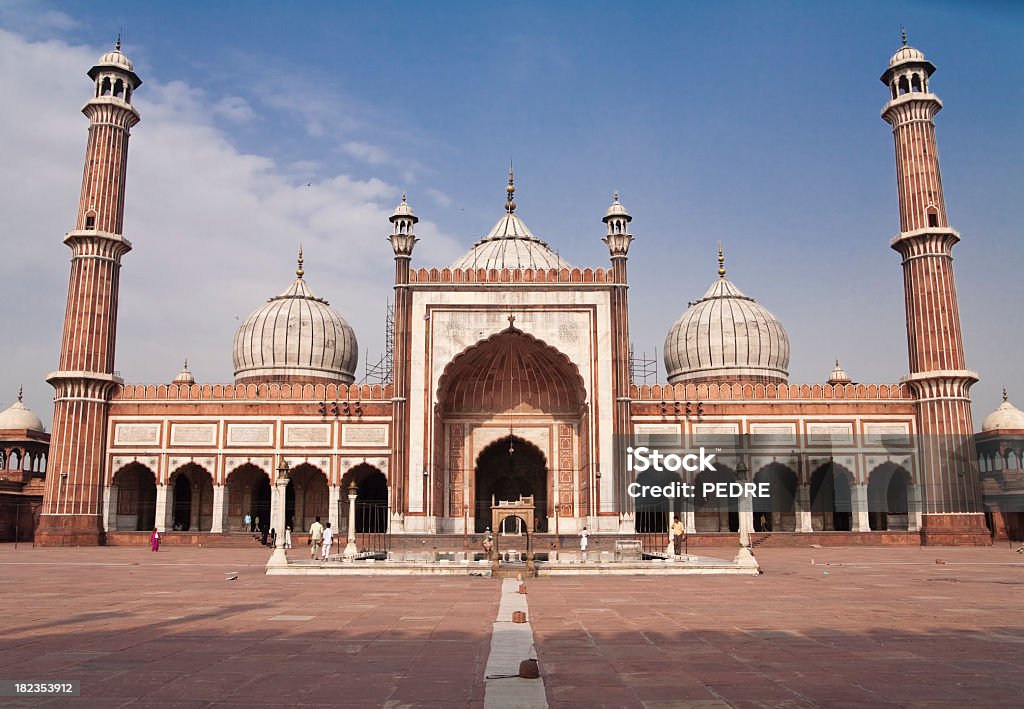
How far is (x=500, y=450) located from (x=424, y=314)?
255 inches

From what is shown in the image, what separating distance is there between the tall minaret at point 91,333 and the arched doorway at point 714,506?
2155 cm

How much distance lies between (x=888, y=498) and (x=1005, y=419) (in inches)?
502

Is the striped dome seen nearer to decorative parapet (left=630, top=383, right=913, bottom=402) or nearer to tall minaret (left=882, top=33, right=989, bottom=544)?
decorative parapet (left=630, top=383, right=913, bottom=402)

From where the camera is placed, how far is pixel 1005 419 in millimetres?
41781

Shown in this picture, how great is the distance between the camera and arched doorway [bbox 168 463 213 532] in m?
34.0

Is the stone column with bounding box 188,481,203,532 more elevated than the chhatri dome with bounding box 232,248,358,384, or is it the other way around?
the chhatri dome with bounding box 232,248,358,384

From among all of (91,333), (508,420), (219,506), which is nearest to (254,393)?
(219,506)

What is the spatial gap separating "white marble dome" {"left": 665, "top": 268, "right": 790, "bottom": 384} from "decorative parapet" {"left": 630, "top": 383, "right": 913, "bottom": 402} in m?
5.23

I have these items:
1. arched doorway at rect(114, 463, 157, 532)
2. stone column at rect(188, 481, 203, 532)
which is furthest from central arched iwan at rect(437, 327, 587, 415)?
arched doorway at rect(114, 463, 157, 532)

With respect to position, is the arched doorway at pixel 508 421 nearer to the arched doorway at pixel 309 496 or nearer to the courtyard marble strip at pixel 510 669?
the arched doorway at pixel 309 496

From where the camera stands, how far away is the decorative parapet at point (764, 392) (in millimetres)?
32875

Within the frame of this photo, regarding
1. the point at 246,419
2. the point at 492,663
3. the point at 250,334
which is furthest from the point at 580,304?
the point at 492,663

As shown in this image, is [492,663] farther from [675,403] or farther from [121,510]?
[121,510]

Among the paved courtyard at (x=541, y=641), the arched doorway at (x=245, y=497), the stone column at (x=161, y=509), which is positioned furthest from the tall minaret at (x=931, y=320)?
the stone column at (x=161, y=509)
